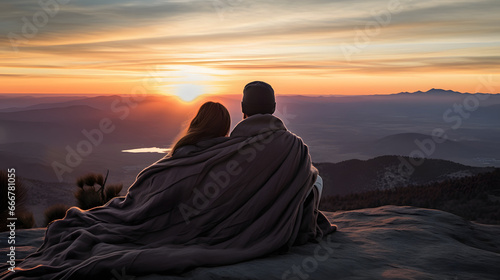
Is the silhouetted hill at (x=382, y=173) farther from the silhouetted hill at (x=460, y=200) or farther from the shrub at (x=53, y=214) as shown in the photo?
the shrub at (x=53, y=214)

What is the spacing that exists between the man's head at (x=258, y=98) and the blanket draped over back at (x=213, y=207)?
0.18m

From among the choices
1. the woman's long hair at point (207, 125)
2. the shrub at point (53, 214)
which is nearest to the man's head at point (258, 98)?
the woman's long hair at point (207, 125)

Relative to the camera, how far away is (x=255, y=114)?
500 centimetres

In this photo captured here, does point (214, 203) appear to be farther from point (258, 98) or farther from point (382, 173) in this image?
point (382, 173)

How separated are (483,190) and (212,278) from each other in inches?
429

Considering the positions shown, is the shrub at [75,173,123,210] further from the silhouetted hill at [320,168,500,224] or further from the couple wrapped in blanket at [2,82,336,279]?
the silhouetted hill at [320,168,500,224]

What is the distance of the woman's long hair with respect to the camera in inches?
188

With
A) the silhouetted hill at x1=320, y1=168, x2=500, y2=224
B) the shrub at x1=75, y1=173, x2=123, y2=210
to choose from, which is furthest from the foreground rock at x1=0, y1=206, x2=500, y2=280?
the silhouetted hill at x1=320, y1=168, x2=500, y2=224

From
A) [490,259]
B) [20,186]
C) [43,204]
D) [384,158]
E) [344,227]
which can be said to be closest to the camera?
[490,259]

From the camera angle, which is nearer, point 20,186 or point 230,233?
point 230,233

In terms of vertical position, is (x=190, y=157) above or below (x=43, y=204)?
above

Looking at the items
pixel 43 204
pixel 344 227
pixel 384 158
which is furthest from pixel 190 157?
pixel 384 158

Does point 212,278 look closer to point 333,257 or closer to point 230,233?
point 230,233

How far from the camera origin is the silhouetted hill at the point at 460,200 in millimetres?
10329
